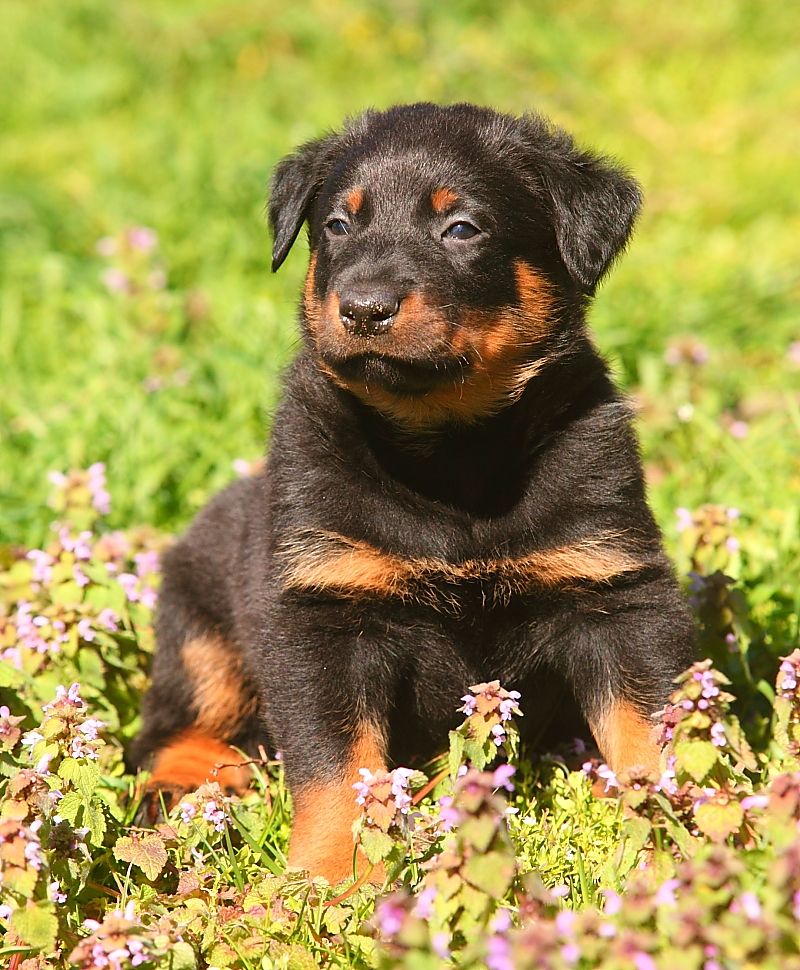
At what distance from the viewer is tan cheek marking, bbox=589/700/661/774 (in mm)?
3025

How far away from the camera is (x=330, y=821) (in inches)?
117

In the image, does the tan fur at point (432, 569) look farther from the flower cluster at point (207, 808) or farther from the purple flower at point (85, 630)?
the purple flower at point (85, 630)

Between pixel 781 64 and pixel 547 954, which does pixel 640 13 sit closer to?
pixel 781 64

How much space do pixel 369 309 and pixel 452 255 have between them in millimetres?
357

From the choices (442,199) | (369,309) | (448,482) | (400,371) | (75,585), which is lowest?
(75,585)

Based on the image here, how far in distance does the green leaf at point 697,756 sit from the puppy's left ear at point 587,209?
1247 millimetres

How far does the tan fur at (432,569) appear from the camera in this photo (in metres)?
3.02

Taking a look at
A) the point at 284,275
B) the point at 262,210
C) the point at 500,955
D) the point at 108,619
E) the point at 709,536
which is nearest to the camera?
the point at 500,955

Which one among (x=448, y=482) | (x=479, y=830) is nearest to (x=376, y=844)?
(x=479, y=830)

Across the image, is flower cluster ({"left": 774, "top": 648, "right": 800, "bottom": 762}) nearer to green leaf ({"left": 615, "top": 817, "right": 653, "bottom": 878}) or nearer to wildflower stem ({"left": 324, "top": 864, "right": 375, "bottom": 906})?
green leaf ({"left": 615, "top": 817, "right": 653, "bottom": 878})

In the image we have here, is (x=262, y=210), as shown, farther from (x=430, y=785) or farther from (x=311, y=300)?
(x=430, y=785)

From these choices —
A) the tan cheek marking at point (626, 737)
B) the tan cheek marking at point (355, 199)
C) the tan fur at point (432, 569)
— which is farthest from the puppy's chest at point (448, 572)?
the tan cheek marking at point (355, 199)

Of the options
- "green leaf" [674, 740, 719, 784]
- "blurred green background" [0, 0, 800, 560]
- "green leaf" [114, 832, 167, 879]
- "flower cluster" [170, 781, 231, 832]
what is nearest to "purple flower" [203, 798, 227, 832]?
"flower cluster" [170, 781, 231, 832]

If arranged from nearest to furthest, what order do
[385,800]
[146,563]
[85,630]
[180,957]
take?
[180,957] → [385,800] → [85,630] → [146,563]
